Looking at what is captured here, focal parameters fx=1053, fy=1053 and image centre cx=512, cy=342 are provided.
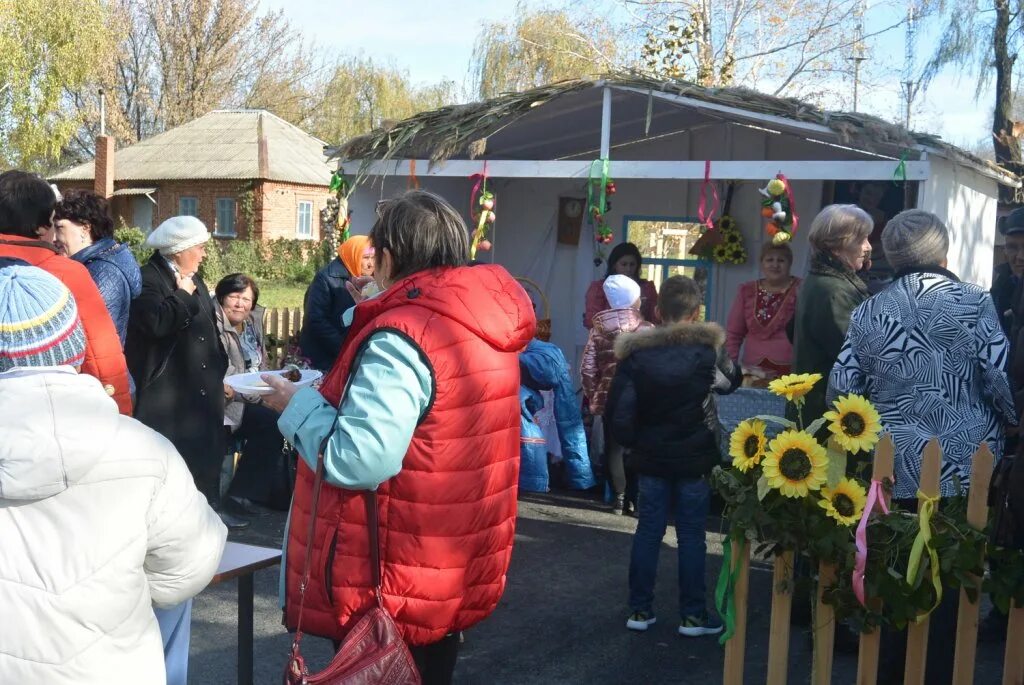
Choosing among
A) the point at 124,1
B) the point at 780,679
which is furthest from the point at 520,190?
the point at 124,1

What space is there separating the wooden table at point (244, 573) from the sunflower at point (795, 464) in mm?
1619

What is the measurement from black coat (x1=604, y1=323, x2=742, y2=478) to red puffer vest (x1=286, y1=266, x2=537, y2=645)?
2125 millimetres

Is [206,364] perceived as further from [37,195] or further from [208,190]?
[208,190]

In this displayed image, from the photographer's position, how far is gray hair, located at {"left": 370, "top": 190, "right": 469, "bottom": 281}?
9.15ft

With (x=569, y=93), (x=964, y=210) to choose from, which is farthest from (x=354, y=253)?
(x=964, y=210)

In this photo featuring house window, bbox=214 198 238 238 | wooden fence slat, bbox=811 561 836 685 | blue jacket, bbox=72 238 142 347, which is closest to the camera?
wooden fence slat, bbox=811 561 836 685

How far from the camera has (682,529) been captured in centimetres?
502

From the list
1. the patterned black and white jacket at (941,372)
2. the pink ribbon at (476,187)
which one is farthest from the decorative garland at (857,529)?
the pink ribbon at (476,187)

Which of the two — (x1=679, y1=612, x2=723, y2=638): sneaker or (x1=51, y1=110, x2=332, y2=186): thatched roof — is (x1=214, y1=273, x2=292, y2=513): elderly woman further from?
(x1=51, y1=110, x2=332, y2=186): thatched roof

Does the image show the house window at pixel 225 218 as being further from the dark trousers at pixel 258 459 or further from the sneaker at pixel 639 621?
the sneaker at pixel 639 621

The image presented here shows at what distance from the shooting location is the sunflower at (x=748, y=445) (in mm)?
3607

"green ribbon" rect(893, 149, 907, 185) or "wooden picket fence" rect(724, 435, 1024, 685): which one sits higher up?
"green ribbon" rect(893, 149, 907, 185)

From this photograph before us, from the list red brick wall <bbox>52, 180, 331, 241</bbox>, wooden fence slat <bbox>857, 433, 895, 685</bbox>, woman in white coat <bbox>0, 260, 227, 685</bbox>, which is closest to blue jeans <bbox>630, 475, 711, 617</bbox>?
wooden fence slat <bbox>857, 433, 895, 685</bbox>

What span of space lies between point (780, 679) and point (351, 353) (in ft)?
6.74
